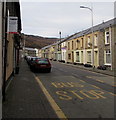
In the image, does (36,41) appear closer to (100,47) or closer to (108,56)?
(100,47)

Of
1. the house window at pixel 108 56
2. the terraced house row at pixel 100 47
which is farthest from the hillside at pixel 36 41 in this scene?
the house window at pixel 108 56

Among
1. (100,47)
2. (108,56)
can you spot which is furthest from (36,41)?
(108,56)

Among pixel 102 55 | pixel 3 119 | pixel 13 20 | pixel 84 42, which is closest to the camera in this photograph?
pixel 3 119

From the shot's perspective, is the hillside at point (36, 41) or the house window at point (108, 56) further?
the hillside at point (36, 41)

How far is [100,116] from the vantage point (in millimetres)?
4926

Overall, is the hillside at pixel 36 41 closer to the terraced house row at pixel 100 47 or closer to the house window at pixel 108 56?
the terraced house row at pixel 100 47

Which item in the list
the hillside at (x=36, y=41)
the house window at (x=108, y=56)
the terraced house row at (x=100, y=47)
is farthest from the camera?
the hillside at (x=36, y=41)

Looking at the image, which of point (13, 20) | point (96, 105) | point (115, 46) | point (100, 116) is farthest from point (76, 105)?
point (115, 46)

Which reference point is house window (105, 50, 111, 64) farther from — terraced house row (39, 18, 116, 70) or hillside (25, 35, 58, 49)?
hillside (25, 35, 58, 49)

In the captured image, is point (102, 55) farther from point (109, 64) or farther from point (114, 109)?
point (114, 109)

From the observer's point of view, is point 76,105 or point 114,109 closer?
point 114,109

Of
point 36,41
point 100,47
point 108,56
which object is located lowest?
point 108,56

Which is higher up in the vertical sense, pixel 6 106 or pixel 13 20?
pixel 13 20

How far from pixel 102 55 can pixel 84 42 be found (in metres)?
8.10
